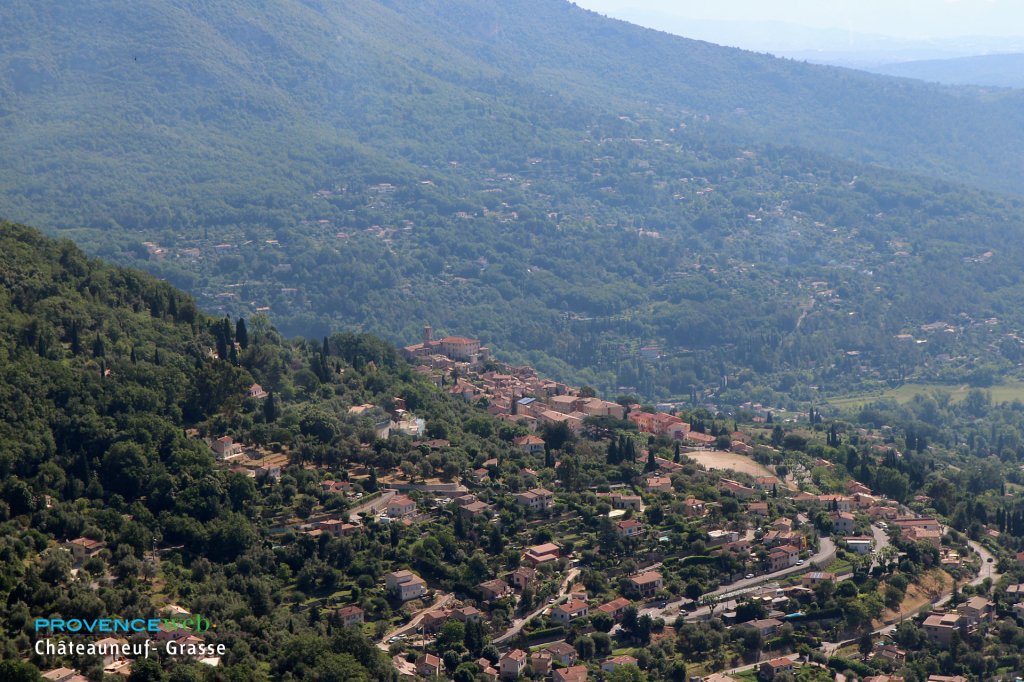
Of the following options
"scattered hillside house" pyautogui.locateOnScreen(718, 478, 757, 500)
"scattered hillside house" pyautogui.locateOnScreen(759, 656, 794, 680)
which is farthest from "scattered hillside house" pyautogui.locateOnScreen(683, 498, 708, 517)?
"scattered hillside house" pyautogui.locateOnScreen(759, 656, 794, 680)

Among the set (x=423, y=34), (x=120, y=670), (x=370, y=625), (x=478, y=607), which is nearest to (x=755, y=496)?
(x=478, y=607)

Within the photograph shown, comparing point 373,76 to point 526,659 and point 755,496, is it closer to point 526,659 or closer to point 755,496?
point 755,496

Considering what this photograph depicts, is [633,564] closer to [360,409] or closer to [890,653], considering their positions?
[890,653]

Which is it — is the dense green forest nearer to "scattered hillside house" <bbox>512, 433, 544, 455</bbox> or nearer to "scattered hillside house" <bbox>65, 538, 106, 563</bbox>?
"scattered hillside house" <bbox>65, 538, 106, 563</bbox>

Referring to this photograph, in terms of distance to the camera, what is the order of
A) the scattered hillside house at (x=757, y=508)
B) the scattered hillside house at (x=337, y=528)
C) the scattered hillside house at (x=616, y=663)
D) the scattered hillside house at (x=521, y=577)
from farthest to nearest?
the scattered hillside house at (x=757, y=508)
the scattered hillside house at (x=337, y=528)
the scattered hillside house at (x=521, y=577)
the scattered hillside house at (x=616, y=663)

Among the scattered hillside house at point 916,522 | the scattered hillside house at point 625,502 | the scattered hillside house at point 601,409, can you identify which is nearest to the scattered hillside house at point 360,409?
the scattered hillside house at point 625,502

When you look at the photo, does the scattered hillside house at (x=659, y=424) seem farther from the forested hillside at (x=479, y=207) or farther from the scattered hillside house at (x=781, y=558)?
the forested hillside at (x=479, y=207)

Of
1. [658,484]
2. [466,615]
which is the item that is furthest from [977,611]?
[466,615]
